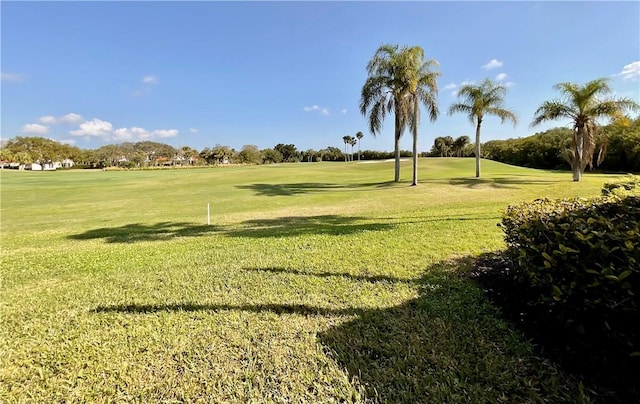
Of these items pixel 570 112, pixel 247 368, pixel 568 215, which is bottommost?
pixel 247 368

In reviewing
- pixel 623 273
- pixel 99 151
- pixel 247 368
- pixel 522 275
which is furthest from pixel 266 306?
pixel 99 151

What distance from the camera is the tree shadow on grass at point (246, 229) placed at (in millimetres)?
7801

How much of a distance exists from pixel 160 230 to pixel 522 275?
28.5ft

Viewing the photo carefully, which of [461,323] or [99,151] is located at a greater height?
[99,151]

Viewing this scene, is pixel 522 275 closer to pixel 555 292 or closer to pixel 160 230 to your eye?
pixel 555 292

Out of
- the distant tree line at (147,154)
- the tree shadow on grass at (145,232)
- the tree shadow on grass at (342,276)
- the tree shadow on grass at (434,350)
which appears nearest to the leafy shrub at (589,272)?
the tree shadow on grass at (434,350)

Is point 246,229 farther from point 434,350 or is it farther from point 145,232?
point 434,350

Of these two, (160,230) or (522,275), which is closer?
(522,275)

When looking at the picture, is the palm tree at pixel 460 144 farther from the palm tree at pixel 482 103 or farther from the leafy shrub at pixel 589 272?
the leafy shrub at pixel 589 272

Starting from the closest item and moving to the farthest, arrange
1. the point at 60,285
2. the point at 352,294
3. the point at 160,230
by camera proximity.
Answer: the point at 352,294
the point at 60,285
the point at 160,230

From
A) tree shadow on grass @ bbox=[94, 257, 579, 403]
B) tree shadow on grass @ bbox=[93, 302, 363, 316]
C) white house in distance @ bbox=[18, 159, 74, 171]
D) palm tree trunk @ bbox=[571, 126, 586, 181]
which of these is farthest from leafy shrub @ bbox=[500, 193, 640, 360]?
white house in distance @ bbox=[18, 159, 74, 171]

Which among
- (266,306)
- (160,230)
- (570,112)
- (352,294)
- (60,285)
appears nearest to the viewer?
(266,306)

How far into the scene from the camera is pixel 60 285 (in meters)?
4.67

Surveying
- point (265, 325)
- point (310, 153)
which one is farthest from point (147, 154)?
point (265, 325)
